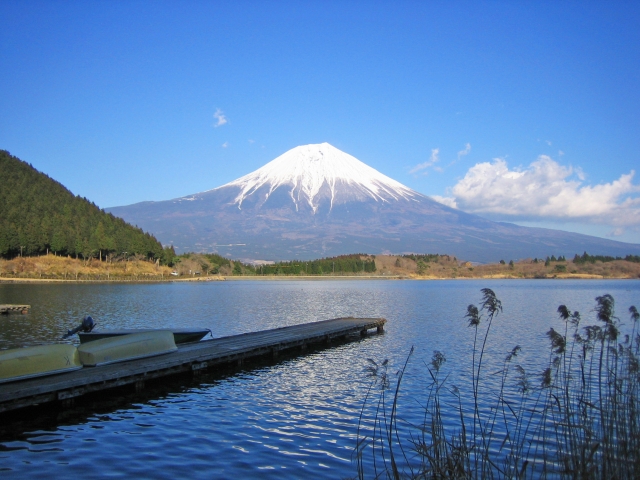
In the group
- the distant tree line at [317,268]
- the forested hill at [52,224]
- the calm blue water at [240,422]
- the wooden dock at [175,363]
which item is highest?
the forested hill at [52,224]

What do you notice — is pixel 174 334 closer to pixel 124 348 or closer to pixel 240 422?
pixel 124 348

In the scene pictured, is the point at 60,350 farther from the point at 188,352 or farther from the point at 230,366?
the point at 230,366

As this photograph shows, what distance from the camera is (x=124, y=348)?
1556 cm

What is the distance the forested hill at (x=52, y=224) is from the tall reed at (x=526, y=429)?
94406mm

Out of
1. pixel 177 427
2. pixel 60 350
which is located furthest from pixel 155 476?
pixel 60 350

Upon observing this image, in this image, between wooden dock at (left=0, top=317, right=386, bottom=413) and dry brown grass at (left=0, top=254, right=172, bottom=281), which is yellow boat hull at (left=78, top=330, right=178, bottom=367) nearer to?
wooden dock at (left=0, top=317, right=386, bottom=413)

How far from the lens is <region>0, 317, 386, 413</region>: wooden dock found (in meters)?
11.6

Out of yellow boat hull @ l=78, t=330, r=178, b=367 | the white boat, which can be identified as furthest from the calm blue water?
the white boat

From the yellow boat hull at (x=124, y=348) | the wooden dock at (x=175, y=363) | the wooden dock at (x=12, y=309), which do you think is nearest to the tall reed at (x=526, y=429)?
the wooden dock at (x=175, y=363)

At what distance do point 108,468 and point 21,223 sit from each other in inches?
4019

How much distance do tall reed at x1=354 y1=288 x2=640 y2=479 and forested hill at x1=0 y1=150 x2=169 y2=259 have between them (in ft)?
310

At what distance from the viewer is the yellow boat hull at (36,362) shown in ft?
40.5

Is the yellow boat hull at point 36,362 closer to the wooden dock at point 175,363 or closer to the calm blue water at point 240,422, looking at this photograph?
the wooden dock at point 175,363

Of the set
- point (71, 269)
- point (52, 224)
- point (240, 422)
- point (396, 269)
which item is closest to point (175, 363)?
point (240, 422)
